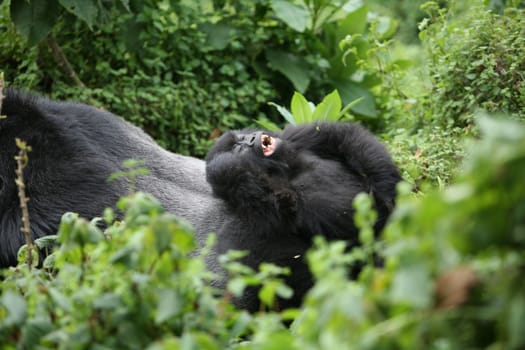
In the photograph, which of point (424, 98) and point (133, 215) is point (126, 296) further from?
point (424, 98)

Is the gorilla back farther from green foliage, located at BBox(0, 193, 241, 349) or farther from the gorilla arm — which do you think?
green foliage, located at BBox(0, 193, 241, 349)

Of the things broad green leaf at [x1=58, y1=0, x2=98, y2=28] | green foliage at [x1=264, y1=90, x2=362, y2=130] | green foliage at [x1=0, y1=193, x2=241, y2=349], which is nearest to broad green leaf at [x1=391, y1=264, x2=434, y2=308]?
green foliage at [x1=0, y1=193, x2=241, y2=349]

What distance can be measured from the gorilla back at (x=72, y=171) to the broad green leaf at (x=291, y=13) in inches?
59.0

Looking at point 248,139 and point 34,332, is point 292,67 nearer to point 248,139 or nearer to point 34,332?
point 248,139

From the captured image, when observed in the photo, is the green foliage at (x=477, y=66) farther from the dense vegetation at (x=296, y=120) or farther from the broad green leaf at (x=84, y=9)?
the broad green leaf at (x=84, y=9)

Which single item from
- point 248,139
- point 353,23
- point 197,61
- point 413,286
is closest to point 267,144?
point 248,139

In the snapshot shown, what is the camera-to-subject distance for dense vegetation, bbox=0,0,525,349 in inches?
39.0

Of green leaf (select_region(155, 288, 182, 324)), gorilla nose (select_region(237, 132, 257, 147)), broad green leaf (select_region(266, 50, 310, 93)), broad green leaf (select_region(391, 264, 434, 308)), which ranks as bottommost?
green leaf (select_region(155, 288, 182, 324))

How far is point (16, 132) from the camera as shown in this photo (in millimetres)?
2635

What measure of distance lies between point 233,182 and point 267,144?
0.21 meters

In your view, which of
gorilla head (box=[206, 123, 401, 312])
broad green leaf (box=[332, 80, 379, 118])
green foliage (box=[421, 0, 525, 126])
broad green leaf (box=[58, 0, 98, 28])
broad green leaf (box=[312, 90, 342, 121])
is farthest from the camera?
broad green leaf (box=[332, 80, 379, 118])

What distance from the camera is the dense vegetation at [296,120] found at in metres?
0.99

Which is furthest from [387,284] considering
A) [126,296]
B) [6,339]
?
[6,339]

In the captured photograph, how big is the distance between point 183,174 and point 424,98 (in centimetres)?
127
